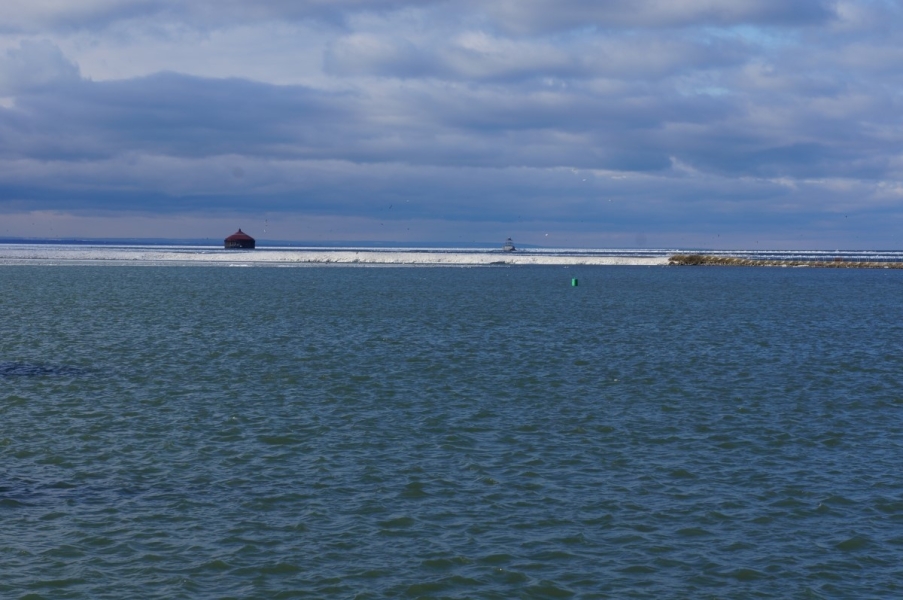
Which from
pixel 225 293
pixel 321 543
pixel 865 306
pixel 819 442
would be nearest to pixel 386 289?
pixel 225 293

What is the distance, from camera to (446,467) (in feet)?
65.0

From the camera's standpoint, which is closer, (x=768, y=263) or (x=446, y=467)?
(x=446, y=467)

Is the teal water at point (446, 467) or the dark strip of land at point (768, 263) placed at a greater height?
the dark strip of land at point (768, 263)

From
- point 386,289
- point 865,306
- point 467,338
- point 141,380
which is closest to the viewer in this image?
point 141,380

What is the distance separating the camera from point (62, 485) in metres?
18.0

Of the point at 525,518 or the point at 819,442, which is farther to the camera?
the point at 819,442

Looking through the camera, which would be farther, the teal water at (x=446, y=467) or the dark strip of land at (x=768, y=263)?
the dark strip of land at (x=768, y=263)

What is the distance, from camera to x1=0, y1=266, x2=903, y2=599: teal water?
14.0 meters

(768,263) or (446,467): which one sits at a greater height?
(768,263)

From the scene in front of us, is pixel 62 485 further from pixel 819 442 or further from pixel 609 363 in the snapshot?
pixel 609 363

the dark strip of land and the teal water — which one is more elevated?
the dark strip of land

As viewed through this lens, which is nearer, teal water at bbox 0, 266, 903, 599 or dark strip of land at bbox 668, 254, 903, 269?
teal water at bbox 0, 266, 903, 599

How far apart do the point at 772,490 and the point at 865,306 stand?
61.6 metres

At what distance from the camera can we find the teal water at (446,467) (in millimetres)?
14031
